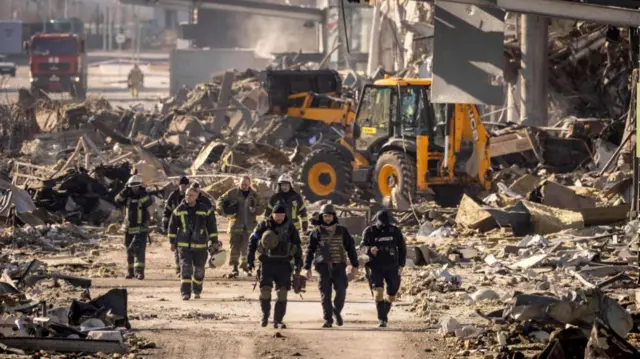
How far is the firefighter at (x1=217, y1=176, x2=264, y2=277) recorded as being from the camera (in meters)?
20.6

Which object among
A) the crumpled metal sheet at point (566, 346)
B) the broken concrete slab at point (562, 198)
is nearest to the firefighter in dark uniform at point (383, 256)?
the crumpled metal sheet at point (566, 346)

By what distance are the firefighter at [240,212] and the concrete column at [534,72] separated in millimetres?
16899

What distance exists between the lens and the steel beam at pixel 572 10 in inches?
707

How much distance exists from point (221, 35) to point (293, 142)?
167 feet

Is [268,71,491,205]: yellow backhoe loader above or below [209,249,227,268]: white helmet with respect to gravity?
above

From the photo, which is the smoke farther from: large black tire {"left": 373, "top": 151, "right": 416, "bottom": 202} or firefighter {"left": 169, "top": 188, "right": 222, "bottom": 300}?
firefighter {"left": 169, "top": 188, "right": 222, "bottom": 300}

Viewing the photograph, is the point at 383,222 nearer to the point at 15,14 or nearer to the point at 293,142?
the point at 293,142

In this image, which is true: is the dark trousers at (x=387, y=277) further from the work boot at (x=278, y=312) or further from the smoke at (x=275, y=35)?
the smoke at (x=275, y=35)

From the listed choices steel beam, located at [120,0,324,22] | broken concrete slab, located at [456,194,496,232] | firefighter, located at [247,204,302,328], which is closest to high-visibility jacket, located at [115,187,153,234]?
firefighter, located at [247,204,302,328]

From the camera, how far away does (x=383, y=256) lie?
1625cm

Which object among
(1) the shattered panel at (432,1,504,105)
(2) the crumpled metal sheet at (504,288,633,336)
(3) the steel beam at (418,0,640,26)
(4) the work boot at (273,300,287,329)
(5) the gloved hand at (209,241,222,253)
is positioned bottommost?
(4) the work boot at (273,300,287,329)

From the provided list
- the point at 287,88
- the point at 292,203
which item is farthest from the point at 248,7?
the point at 292,203

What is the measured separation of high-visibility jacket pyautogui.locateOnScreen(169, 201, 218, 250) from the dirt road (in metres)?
0.73

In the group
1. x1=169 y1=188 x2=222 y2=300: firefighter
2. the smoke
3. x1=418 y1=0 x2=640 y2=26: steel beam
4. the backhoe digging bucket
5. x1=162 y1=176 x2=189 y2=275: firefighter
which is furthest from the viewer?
the smoke
